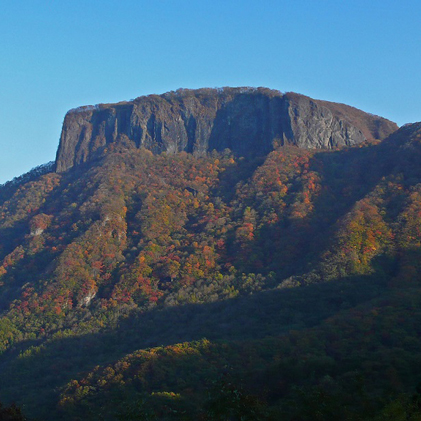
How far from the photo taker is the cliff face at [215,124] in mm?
121062

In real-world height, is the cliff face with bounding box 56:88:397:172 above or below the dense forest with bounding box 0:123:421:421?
above

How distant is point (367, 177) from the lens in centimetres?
9644

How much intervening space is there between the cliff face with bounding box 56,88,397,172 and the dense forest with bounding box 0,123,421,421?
427cm

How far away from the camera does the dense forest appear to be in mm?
43719

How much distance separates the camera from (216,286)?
7812 centimetres

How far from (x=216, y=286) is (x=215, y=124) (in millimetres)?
58895

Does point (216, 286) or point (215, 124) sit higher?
point (215, 124)

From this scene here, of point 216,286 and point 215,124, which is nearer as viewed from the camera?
point 216,286

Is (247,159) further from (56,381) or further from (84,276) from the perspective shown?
(56,381)

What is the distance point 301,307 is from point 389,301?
1077 cm

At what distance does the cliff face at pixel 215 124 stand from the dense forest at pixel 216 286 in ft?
14.0

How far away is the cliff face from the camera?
397ft

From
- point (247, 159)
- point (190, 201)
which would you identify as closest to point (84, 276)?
point (190, 201)

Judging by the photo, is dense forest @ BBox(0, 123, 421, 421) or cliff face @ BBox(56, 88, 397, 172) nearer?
dense forest @ BBox(0, 123, 421, 421)
